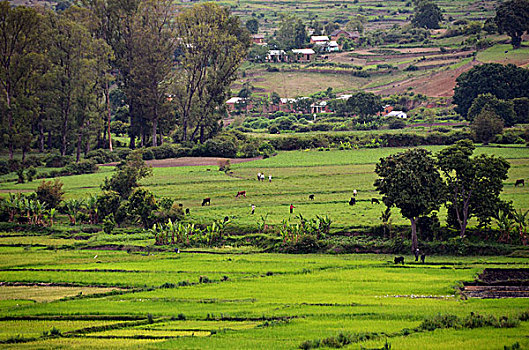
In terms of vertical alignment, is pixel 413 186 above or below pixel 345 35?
below

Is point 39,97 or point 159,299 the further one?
point 39,97

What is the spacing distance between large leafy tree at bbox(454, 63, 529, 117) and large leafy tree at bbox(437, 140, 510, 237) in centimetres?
7154

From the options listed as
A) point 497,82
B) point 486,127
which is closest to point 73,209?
point 486,127

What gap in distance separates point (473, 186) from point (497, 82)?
243ft

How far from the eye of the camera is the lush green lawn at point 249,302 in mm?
25781

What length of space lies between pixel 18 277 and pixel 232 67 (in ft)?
224

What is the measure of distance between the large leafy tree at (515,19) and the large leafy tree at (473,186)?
10466cm

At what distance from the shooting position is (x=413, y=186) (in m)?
41.1

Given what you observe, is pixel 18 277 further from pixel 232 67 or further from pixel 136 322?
pixel 232 67

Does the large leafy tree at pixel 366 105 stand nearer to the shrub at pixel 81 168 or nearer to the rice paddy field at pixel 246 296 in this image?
the shrub at pixel 81 168

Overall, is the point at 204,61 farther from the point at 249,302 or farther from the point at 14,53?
the point at 249,302

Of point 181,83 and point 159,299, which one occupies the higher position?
point 181,83

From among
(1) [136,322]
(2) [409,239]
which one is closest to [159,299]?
(1) [136,322]

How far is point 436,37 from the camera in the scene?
18125cm
